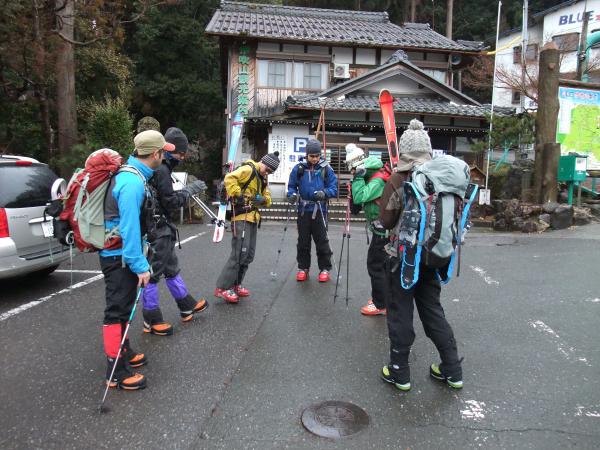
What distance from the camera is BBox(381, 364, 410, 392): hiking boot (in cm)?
326

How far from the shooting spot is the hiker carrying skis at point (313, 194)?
5.94 metres

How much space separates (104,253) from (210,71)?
24.1 metres

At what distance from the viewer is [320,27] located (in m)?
19.9

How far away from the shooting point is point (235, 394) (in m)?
3.20

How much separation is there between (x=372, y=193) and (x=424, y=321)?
60.6 inches

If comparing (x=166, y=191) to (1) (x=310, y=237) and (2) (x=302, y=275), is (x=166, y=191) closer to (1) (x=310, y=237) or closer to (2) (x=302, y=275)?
(1) (x=310, y=237)

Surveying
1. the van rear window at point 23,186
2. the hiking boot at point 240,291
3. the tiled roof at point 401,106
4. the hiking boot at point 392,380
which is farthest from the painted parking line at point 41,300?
the tiled roof at point 401,106

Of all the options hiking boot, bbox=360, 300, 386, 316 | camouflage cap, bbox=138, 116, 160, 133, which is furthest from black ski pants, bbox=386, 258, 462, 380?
camouflage cap, bbox=138, 116, 160, 133

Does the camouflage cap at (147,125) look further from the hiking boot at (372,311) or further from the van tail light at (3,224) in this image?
the hiking boot at (372,311)

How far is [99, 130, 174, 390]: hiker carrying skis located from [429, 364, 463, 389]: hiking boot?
7.11 feet

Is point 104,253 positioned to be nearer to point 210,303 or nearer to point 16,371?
point 16,371

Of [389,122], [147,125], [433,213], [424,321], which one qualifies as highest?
[147,125]

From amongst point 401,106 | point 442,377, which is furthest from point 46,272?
point 401,106

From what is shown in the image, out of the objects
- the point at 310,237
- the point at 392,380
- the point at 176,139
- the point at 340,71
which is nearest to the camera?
the point at 392,380
